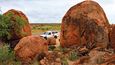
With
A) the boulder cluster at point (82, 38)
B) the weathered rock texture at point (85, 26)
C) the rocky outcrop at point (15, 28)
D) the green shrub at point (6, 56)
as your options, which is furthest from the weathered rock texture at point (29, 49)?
the rocky outcrop at point (15, 28)

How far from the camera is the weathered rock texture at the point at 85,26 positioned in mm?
32406

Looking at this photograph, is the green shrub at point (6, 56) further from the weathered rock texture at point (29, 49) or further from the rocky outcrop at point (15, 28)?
the rocky outcrop at point (15, 28)

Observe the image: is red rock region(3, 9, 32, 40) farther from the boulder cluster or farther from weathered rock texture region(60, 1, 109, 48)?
weathered rock texture region(60, 1, 109, 48)

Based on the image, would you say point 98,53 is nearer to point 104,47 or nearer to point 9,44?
point 104,47

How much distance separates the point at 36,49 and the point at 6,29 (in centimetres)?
505

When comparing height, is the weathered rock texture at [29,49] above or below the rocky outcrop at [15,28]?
below

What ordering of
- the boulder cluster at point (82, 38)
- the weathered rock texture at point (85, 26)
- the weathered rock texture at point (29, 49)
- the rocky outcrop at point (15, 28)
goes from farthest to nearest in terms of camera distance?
the rocky outcrop at point (15, 28), the weathered rock texture at point (85, 26), the weathered rock texture at point (29, 49), the boulder cluster at point (82, 38)

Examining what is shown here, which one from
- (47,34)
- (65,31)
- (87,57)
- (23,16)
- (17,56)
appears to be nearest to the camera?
(87,57)

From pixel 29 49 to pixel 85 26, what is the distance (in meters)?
5.12

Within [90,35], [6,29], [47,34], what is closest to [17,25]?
[6,29]

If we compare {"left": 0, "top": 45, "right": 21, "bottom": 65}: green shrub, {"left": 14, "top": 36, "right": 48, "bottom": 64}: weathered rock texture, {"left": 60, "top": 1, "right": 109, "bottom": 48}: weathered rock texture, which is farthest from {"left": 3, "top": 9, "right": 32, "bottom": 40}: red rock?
{"left": 14, "top": 36, "right": 48, "bottom": 64}: weathered rock texture

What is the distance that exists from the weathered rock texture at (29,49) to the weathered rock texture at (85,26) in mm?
3066

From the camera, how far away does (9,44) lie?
35.6m

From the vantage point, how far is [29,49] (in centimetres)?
3138
